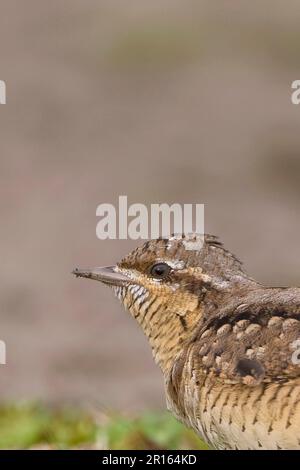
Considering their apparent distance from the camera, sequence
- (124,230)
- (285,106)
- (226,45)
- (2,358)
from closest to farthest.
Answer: (2,358) < (124,230) < (285,106) < (226,45)

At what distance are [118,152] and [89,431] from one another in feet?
24.1

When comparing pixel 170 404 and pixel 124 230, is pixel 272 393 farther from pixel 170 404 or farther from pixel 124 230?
pixel 124 230

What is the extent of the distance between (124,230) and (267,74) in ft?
20.2

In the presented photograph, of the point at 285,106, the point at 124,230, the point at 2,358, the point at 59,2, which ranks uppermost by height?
the point at 59,2

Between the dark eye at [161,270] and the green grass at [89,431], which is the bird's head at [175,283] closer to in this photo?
the dark eye at [161,270]

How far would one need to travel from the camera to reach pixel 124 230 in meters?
10.6

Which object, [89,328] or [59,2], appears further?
[59,2]

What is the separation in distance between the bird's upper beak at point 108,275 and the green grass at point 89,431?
38.8 inches

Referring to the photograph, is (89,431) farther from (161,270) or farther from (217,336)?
(217,336)

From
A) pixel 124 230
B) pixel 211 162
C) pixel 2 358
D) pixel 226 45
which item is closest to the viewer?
pixel 2 358

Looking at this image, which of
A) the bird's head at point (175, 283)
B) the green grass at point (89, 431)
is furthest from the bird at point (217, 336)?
the green grass at point (89, 431)

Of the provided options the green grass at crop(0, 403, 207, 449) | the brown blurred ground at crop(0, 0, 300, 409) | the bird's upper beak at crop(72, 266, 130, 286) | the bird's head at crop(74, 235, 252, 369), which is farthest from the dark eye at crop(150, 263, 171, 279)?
the brown blurred ground at crop(0, 0, 300, 409)

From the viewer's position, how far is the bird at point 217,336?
17.3 feet

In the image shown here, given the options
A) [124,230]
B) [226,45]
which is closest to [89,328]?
[124,230]
